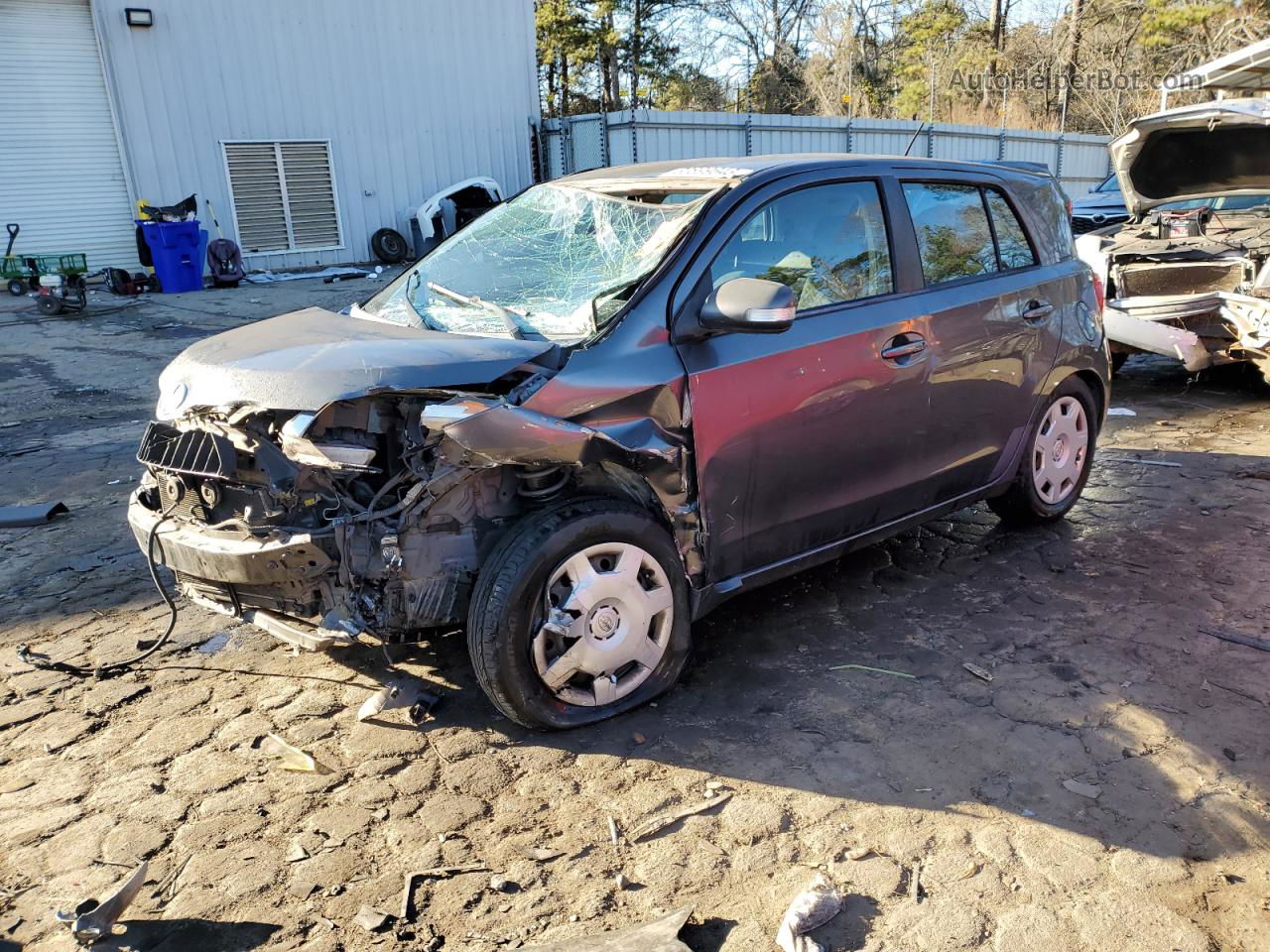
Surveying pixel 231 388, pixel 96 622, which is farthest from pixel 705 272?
pixel 96 622

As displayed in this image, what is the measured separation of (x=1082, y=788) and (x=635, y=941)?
4.86 feet

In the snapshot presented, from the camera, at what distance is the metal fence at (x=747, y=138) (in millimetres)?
17969

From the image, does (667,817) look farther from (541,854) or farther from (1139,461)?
(1139,461)

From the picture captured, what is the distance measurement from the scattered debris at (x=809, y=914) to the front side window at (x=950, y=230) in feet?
8.15

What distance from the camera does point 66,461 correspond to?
252 inches

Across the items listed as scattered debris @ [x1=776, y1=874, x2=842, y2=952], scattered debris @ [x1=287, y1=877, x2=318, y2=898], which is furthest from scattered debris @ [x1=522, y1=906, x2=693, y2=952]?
scattered debris @ [x1=287, y1=877, x2=318, y2=898]

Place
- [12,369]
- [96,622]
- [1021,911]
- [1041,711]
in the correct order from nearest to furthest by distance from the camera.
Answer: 1. [1021,911]
2. [1041,711]
3. [96,622]
4. [12,369]

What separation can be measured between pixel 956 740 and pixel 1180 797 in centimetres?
64

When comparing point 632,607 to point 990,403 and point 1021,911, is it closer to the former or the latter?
point 1021,911

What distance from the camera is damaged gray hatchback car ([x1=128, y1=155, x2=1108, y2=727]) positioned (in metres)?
2.91

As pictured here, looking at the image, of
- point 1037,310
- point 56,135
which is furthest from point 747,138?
point 1037,310

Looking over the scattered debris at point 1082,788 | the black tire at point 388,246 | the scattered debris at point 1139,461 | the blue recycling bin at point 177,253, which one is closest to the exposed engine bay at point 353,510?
the scattered debris at point 1082,788

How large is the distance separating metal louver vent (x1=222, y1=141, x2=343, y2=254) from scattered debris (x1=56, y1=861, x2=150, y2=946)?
52.0 ft

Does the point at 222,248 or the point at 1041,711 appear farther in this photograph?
the point at 222,248
